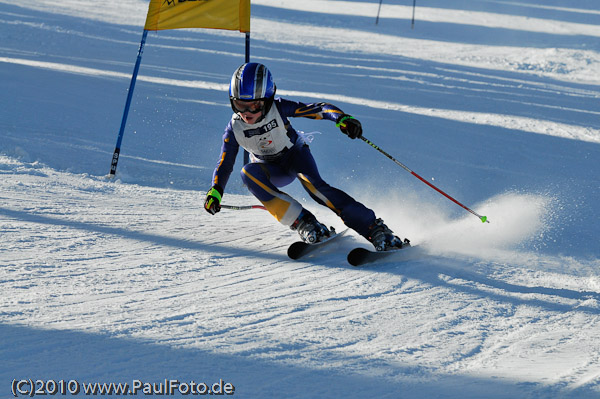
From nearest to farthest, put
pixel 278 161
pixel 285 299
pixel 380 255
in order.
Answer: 1. pixel 285 299
2. pixel 380 255
3. pixel 278 161

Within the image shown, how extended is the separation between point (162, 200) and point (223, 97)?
6291 mm

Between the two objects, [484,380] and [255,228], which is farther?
[255,228]

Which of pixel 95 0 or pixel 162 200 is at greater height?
pixel 95 0

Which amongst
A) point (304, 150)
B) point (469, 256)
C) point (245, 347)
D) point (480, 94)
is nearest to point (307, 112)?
point (304, 150)

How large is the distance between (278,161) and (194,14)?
253 centimetres

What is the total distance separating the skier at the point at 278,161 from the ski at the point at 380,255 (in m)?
0.06

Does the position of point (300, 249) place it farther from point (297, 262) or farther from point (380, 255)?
point (380, 255)

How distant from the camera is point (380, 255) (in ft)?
15.0

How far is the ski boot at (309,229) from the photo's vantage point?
4.79m

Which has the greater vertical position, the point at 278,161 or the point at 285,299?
the point at 278,161

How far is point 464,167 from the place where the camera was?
8398 mm

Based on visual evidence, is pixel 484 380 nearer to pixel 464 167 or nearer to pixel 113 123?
pixel 464 167

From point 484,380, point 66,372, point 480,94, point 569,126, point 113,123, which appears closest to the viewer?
point 66,372

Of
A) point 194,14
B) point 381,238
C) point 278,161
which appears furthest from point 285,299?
point 194,14
